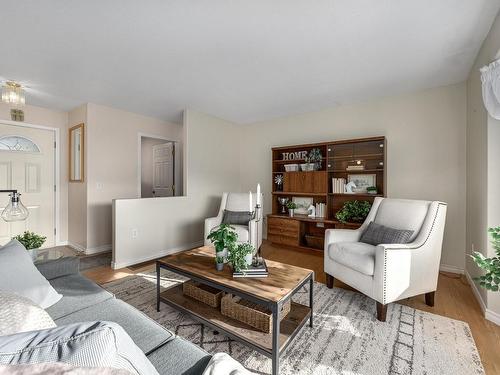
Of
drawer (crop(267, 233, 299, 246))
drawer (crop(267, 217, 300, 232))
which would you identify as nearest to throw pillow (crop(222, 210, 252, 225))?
drawer (crop(267, 217, 300, 232))

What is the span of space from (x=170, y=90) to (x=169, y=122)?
65.8 inches

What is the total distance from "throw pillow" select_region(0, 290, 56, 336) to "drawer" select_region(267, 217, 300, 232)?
10.5ft

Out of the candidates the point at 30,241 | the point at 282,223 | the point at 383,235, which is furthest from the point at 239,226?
the point at 30,241

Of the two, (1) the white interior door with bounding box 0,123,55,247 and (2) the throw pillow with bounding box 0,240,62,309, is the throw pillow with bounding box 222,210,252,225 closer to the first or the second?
(2) the throw pillow with bounding box 0,240,62,309

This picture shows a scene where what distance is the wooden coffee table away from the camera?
1345mm

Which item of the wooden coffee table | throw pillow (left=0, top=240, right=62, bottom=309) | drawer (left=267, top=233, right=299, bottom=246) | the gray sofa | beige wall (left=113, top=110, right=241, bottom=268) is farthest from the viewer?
drawer (left=267, top=233, right=299, bottom=246)

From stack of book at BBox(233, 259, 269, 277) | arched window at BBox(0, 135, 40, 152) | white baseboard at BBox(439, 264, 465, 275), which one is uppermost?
arched window at BBox(0, 135, 40, 152)

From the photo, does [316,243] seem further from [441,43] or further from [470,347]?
[441,43]

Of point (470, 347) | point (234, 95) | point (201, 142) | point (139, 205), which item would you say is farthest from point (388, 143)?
point (139, 205)

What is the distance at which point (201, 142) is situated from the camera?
4.04 m

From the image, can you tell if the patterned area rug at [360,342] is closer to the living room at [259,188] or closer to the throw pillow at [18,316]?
the living room at [259,188]

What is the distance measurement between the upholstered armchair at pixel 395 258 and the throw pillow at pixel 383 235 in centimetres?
5

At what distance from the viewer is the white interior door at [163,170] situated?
4.70 metres

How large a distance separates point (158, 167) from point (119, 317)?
415cm
